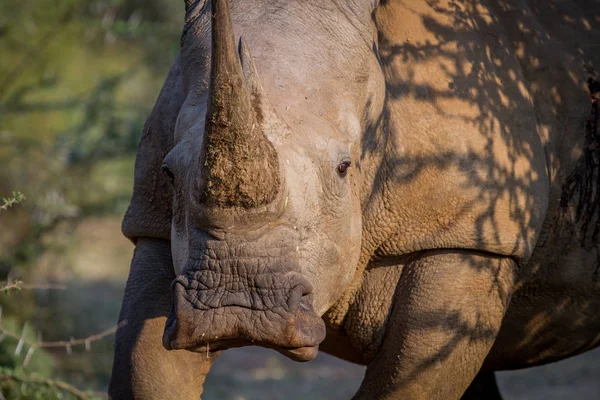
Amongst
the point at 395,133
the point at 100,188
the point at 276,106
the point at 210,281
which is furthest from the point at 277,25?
the point at 100,188

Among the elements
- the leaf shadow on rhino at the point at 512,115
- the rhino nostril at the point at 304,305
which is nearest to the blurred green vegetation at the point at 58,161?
the leaf shadow on rhino at the point at 512,115

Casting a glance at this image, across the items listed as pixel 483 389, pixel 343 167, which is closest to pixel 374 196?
pixel 343 167

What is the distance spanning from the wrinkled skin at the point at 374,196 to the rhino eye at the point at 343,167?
0.05 metres

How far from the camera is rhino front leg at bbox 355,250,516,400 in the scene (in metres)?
4.75

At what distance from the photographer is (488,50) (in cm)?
505

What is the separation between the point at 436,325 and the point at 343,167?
92 cm

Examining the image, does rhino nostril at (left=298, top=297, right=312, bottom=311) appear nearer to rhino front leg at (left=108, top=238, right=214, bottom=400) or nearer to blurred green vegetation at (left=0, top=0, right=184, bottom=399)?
rhino front leg at (left=108, top=238, right=214, bottom=400)

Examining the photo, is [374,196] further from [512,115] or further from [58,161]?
[58,161]

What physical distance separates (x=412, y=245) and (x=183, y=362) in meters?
1.15

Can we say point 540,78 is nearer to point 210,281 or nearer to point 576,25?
point 576,25

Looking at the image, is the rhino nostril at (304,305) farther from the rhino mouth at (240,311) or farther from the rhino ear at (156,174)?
the rhino ear at (156,174)

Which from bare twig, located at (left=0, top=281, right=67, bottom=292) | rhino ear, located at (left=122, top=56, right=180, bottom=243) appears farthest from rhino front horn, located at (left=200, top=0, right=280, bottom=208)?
rhino ear, located at (left=122, top=56, right=180, bottom=243)

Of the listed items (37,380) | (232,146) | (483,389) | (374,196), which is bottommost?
(483,389)

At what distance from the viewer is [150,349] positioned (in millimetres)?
4656
